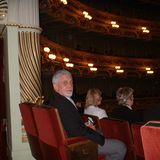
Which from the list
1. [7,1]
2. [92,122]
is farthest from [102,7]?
[92,122]

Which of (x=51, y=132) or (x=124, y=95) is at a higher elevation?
(x=124, y=95)

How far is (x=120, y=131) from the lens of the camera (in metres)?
4.29

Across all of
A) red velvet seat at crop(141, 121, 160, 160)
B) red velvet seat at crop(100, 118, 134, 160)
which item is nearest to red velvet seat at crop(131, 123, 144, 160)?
red velvet seat at crop(100, 118, 134, 160)

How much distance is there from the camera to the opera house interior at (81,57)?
219 inches

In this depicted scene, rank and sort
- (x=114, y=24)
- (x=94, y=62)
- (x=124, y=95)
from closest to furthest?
(x=124, y=95)
(x=94, y=62)
(x=114, y=24)

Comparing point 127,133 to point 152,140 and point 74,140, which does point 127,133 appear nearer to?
point 74,140

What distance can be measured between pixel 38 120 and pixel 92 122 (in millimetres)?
883

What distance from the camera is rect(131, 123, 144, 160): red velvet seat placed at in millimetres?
3857

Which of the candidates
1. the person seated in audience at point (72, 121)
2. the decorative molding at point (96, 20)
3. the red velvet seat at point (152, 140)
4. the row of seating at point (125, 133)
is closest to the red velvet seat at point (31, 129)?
the person seated in audience at point (72, 121)

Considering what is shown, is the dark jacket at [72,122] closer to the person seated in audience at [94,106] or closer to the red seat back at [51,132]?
the red seat back at [51,132]

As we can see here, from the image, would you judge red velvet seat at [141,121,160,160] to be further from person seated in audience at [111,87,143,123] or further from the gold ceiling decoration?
the gold ceiling decoration

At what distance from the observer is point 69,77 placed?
13.6 feet

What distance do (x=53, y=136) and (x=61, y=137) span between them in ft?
0.40

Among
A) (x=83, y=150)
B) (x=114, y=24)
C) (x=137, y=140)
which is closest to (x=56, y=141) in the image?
(x=83, y=150)
